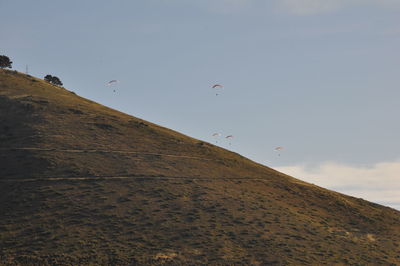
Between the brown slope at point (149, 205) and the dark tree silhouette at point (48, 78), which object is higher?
the dark tree silhouette at point (48, 78)

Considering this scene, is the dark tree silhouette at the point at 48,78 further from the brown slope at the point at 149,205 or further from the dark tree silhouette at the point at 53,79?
the brown slope at the point at 149,205

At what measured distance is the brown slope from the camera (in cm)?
5500

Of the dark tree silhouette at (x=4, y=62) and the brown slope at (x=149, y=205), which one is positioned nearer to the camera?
the brown slope at (x=149, y=205)

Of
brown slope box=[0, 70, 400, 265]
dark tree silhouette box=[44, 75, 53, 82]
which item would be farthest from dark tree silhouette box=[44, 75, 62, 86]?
brown slope box=[0, 70, 400, 265]

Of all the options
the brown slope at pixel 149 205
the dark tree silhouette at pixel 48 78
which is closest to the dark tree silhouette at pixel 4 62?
the dark tree silhouette at pixel 48 78

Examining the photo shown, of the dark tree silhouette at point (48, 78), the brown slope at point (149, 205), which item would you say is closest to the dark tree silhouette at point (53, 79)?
the dark tree silhouette at point (48, 78)

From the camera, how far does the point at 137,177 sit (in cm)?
7500

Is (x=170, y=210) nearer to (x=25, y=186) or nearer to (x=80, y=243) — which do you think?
(x=80, y=243)

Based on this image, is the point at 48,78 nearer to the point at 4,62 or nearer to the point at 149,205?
the point at 4,62

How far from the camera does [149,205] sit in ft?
218

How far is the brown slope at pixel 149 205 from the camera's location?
5500 cm

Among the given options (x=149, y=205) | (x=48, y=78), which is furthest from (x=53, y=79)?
(x=149, y=205)

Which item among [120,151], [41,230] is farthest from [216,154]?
[41,230]

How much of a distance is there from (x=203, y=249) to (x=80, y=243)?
42.9 feet
